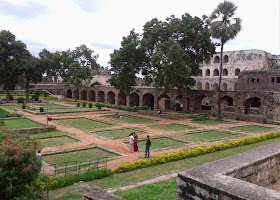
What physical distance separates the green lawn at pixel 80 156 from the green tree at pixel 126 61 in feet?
49.6

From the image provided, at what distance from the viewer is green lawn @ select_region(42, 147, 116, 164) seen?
12.4 meters

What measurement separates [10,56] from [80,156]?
1117 inches

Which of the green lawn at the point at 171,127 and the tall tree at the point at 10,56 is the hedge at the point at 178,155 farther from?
the tall tree at the point at 10,56

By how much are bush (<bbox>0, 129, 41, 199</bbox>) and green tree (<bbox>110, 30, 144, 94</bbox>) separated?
21601 millimetres

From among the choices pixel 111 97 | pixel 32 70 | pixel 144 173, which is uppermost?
pixel 32 70

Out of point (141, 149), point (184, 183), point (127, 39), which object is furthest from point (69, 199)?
point (127, 39)

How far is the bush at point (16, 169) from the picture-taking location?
21.6ft

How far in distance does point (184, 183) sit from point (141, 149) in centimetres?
955

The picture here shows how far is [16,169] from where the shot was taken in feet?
22.0

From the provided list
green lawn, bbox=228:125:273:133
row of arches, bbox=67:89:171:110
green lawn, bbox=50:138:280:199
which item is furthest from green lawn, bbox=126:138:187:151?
row of arches, bbox=67:89:171:110

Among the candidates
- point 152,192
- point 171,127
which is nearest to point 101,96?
point 171,127

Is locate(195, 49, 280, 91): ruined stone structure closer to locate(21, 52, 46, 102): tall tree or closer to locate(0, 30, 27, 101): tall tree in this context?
locate(21, 52, 46, 102): tall tree

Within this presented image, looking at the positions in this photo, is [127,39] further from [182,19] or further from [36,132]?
[36,132]

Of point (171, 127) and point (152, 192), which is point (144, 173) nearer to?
point (152, 192)
